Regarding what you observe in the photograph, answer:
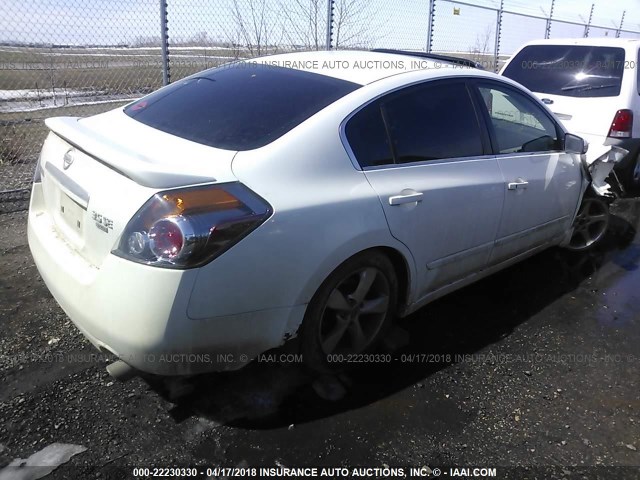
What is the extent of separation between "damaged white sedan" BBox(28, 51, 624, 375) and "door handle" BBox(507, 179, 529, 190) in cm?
1

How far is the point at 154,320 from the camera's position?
1976mm

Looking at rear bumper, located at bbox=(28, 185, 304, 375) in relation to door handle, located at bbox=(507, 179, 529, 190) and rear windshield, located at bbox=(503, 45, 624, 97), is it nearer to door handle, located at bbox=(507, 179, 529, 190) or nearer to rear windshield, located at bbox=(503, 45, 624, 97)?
door handle, located at bbox=(507, 179, 529, 190)

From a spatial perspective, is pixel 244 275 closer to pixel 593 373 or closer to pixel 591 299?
pixel 593 373

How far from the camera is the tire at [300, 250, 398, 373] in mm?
2463

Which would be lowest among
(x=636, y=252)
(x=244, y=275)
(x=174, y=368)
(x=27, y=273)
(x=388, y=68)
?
(x=636, y=252)

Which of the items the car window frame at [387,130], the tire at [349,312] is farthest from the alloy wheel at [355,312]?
the car window frame at [387,130]

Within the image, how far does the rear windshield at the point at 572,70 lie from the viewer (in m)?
5.93

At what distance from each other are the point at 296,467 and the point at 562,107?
5.46 m

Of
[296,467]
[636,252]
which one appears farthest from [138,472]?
[636,252]

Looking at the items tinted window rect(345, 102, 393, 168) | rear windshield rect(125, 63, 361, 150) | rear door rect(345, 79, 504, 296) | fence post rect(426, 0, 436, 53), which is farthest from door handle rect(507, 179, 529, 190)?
fence post rect(426, 0, 436, 53)

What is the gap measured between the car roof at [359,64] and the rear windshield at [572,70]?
3476 millimetres

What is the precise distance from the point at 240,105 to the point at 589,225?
358cm

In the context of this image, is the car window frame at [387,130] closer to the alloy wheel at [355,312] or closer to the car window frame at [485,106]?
the car window frame at [485,106]

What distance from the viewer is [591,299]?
3.84 m
